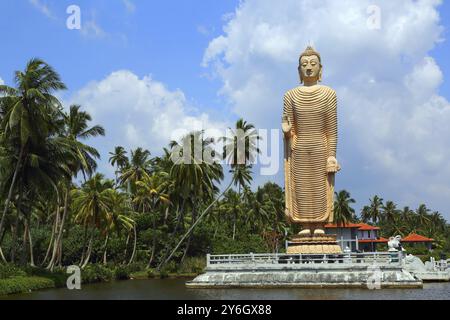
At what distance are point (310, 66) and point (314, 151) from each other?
558cm

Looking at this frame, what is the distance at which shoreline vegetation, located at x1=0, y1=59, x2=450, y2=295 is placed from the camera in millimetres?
35812

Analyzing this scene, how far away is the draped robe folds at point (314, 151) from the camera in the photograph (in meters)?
35.3

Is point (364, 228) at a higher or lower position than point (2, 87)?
lower

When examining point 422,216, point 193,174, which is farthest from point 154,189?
point 422,216

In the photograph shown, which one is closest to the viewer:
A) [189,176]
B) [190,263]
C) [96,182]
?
[96,182]

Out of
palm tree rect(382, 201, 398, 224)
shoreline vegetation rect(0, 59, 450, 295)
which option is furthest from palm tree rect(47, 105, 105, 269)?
palm tree rect(382, 201, 398, 224)

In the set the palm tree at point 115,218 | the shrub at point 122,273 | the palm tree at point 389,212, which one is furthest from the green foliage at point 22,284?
the palm tree at point 389,212

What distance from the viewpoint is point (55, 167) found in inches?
1479

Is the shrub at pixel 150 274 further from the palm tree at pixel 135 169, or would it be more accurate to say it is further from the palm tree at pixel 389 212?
the palm tree at pixel 389 212

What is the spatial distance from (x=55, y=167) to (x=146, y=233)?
63.2 ft
